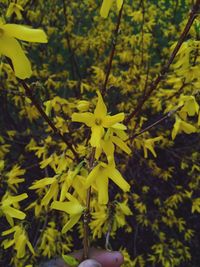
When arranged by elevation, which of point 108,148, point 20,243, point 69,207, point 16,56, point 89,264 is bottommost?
point 20,243

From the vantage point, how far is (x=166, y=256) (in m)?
2.44

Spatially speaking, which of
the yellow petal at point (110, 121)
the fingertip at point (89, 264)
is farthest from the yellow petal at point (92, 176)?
the fingertip at point (89, 264)

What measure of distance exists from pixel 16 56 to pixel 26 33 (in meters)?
0.05

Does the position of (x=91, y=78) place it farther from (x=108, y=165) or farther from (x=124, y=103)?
(x=108, y=165)

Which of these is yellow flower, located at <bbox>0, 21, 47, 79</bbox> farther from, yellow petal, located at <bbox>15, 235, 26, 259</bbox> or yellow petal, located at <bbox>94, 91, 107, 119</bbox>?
yellow petal, located at <bbox>15, 235, 26, 259</bbox>

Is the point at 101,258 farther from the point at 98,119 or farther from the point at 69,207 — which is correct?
the point at 98,119

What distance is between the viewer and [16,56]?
89 centimetres

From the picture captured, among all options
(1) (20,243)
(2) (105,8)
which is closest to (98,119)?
(2) (105,8)

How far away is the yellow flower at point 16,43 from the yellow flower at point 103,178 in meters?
0.42

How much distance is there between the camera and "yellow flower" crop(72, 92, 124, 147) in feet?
3.96

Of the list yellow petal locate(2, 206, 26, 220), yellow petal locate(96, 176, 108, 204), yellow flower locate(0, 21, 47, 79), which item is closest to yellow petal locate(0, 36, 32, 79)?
yellow flower locate(0, 21, 47, 79)

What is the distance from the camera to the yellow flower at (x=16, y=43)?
0.87m

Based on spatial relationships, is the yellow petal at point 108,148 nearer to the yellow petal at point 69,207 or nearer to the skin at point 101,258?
the yellow petal at point 69,207

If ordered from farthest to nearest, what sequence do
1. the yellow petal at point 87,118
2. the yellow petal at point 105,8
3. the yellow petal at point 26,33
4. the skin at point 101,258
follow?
the skin at point 101,258 < the yellow petal at point 87,118 < the yellow petal at point 105,8 < the yellow petal at point 26,33
